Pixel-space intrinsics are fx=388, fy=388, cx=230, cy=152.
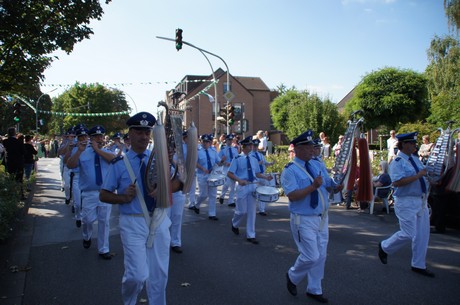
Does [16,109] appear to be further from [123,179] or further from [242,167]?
[123,179]

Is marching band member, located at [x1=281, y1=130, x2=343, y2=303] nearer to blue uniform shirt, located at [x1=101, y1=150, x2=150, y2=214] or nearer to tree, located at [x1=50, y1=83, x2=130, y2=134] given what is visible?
blue uniform shirt, located at [x1=101, y1=150, x2=150, y2=214]

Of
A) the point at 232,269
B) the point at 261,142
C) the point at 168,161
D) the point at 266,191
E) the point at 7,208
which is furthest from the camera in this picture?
the point at 261,142

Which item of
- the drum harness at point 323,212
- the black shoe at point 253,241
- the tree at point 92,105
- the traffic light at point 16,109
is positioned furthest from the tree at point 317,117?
the tree at point 92,105

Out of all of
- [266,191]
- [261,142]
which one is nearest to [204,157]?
[266,191]

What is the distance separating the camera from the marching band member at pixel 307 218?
493cm

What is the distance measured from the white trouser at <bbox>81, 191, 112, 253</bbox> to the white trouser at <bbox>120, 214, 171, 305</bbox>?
315cm

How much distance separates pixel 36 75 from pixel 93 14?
2327mm

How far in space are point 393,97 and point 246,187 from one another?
30.4 m

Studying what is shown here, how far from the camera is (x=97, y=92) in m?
70.2

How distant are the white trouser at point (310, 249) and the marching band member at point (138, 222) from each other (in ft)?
5.88

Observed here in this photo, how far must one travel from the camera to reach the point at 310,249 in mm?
4887

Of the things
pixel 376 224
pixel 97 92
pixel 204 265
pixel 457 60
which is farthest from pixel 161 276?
pixel 97 92

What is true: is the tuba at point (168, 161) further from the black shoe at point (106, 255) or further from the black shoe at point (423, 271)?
the black shoe at point (423, 271)

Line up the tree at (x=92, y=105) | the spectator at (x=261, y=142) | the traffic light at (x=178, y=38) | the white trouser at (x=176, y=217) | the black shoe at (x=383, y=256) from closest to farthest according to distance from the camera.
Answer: the black shoe at (x=383, y=256) → the white trouser at (x=176, y=217) → the spectator at (x=261, y=142) → the traffic light at (x=178, y=38) → the tree at (x=92, y=105)
